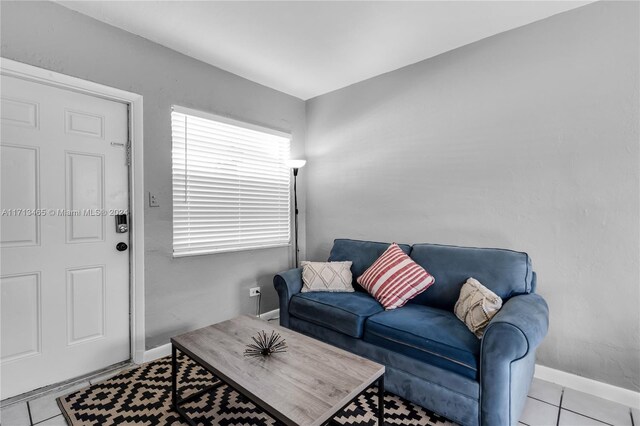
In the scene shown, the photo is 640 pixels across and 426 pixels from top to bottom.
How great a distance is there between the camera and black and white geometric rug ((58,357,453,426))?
1.76 meters

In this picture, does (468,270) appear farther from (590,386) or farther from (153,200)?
(153,200)

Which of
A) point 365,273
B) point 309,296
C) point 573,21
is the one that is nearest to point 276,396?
point 309,296

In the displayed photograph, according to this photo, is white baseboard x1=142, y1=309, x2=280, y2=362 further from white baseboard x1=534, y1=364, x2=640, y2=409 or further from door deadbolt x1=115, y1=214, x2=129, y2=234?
white baseboard x1=534, y1=364, x2=640, y2=409

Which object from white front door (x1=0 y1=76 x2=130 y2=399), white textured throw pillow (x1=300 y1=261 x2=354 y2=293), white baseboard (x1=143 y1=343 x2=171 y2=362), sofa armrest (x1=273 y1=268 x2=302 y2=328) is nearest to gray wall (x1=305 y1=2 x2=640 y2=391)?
white textured throw pillow (x1=300 y1=261 x2=354 y2=293)

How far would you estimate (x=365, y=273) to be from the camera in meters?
2.61

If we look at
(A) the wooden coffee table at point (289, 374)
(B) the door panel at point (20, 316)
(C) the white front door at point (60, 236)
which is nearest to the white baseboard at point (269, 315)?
(C) the white front door at point (60, 236)

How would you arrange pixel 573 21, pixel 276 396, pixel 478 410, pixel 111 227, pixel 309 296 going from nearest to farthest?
pixel 276 396 → pixel 478 410 → pixel 573 21 → pixel 111 227 → pixel 309 296

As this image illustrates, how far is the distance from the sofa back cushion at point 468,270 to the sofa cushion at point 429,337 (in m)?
0.14

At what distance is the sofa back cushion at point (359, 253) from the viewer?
2785 mm

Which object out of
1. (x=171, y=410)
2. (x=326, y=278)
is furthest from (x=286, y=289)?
(x=171, y=410)

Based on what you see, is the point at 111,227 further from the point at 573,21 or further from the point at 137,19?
the point at 573,21

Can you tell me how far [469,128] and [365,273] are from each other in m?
1.50

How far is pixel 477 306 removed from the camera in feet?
5.96

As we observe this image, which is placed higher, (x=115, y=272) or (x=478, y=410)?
(x=115, y=272)
